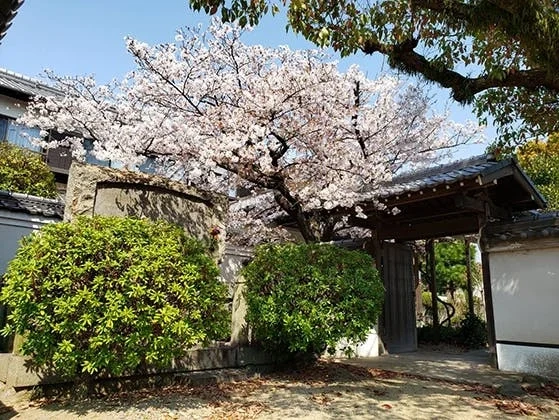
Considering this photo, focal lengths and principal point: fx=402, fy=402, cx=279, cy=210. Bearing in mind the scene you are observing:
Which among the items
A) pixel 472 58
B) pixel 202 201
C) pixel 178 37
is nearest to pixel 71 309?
pixel 202 201

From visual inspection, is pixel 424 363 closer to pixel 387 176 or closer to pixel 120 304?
pixel 387 176

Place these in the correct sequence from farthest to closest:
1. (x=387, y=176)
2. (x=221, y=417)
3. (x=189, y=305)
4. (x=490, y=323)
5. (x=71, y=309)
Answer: (x=387, y=176) → (x=490, y=323) → (x=189, y=305) → (x=221, y=417) → (x=71, y=309)

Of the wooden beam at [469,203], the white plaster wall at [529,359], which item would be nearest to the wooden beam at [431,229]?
the wooden beam at [469,203]

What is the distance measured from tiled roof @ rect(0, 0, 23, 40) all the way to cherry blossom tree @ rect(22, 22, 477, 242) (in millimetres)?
4636

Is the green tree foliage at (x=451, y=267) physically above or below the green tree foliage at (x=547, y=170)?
below

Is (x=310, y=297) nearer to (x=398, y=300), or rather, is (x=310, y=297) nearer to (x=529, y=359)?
(x=529, y=359)

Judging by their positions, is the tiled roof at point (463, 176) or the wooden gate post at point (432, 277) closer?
the tiled roof at point (463, 176)

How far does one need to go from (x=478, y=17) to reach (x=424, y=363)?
6548 mm

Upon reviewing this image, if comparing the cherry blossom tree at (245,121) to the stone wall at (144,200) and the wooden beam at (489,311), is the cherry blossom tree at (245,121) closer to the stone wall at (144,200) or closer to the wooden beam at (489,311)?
the stone wall at (144,200)

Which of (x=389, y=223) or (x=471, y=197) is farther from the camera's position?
(x=389, y=223)

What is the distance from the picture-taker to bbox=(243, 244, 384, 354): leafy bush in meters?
5.87

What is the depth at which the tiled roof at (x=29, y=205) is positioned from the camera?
8516 millimetres

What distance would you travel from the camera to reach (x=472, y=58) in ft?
21.5

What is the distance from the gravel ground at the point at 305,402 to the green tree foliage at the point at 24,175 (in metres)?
7.15
